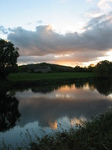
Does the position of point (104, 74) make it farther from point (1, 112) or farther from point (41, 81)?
point (1, 112)

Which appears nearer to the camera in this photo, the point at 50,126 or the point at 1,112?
the point at 50,126

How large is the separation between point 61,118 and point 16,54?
3832 centimetres

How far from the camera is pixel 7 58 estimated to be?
47781 mm

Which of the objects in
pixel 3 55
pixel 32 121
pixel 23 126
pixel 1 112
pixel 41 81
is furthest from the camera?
pixel 41 81

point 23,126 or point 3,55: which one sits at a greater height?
point 3,55

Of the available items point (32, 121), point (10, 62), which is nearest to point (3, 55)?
point (10, 62)

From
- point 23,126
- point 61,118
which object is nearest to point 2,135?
point 23,126

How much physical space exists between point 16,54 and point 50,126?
40.1 m

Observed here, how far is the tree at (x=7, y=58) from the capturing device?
4706cm

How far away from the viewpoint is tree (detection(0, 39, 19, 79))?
4706 centimetres

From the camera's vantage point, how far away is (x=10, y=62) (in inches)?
1906

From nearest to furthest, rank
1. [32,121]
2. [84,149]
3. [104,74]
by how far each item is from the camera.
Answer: [84,149]
[32,121]
[104,74]

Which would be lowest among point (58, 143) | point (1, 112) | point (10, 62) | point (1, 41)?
point (1, 112)

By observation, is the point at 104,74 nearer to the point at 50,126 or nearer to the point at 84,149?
the point at 50,126
